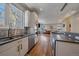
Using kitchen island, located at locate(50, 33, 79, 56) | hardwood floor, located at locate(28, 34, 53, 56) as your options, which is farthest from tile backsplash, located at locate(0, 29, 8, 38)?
kitchen island, located at locate(50, 33, 79, 56)

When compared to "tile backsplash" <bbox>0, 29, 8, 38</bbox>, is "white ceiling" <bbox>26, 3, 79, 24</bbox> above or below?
above

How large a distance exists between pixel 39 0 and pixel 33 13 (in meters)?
2.99

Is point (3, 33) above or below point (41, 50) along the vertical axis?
above

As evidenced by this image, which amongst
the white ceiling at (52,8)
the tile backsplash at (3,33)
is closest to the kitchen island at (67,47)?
the white ceiling at (52,8)

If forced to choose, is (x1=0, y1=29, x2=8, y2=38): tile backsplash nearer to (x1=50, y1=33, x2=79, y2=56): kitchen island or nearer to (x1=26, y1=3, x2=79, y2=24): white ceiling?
(x1=26, y1=3, x2=79, y2=24): white ceiling

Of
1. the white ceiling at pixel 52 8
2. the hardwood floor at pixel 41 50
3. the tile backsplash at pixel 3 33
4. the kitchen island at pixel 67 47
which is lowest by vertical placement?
the hardwood floor at pixel 41 50

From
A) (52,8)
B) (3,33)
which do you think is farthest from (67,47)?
(52,8)

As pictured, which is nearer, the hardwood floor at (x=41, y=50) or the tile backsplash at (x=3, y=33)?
the tile backsplash at (x=3, y=33)

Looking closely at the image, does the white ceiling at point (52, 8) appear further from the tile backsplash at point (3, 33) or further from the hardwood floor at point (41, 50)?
the hardwood floor at point (41, 50)

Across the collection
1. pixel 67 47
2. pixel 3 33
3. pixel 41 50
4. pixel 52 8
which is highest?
pixel 52 8

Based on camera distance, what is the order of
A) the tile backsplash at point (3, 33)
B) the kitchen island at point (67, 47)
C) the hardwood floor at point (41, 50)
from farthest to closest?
the hardwood floor at point (41, 50)
the tile backsplash at point (3, 33)
the kitchen island at point (67, 47)

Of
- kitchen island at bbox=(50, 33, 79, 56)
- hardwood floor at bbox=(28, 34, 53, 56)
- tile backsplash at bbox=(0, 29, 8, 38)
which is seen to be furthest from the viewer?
hardwood floor at bbox=(28, 34, 53, 56)

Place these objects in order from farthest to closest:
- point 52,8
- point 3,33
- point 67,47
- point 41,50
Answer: point 41,50 < point 52,8 < point 3,33 < point 67,47

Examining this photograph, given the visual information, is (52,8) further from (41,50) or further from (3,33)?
(3,33)
